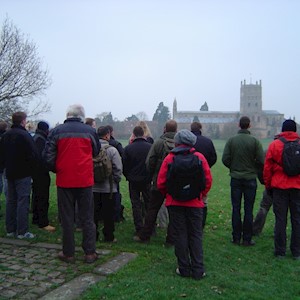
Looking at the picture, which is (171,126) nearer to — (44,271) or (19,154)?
(19,154)

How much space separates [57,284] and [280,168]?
13.1 ft

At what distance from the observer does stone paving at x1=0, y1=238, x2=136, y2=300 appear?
4.45 metres

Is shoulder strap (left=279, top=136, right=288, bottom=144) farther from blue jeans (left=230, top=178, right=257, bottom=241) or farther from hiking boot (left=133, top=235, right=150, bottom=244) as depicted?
hiking boot (left=133, top=235, right=150, bottom=244)

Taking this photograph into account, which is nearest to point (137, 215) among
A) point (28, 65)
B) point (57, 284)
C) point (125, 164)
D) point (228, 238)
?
point (125, 164)

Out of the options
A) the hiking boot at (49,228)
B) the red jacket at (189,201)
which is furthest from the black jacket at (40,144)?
the red jacket at (189,201)

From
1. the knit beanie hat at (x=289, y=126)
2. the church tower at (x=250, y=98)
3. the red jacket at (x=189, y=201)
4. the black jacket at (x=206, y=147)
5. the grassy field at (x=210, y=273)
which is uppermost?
the church tower at (x=250, y=98)

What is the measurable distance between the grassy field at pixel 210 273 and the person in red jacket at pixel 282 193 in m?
0.27

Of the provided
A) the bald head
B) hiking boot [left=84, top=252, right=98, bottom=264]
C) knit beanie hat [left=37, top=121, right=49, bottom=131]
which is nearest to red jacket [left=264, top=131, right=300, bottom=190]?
the bald head

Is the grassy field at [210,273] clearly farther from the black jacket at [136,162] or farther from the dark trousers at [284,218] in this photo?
the black jacket at [136,162]

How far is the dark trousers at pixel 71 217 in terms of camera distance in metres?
5.64

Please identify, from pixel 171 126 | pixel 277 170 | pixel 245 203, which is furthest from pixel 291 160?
pixel 171 126

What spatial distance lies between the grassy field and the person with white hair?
0.84 m

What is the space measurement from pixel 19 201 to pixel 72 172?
1832mm

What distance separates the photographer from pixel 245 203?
23.0ft
